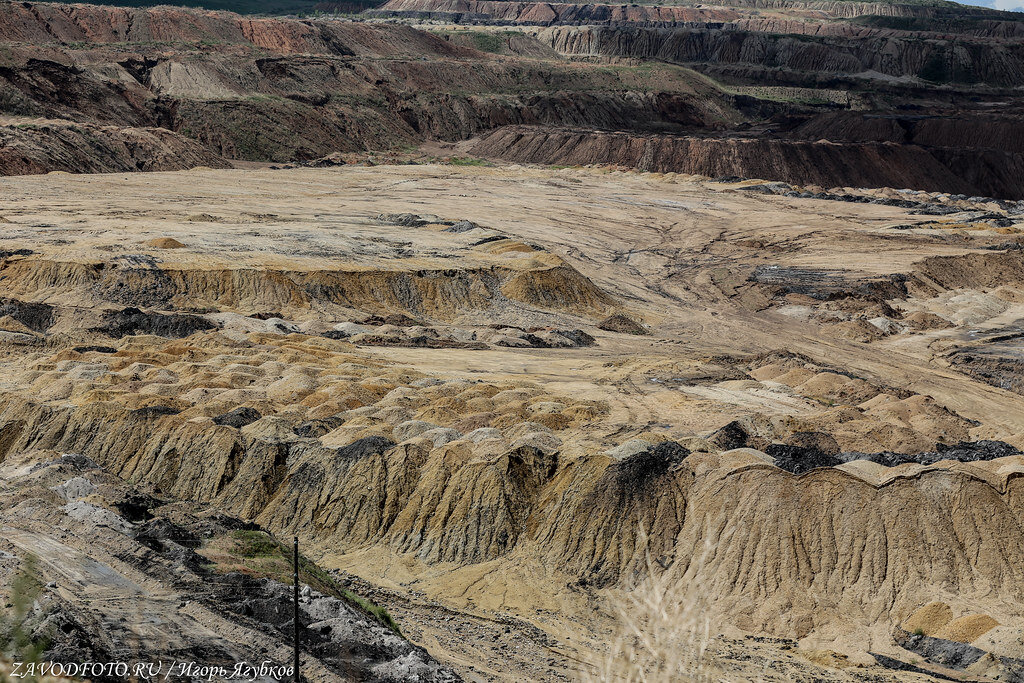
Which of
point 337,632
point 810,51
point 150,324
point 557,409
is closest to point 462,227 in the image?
point 150,324

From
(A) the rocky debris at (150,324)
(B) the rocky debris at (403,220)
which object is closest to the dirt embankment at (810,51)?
(B) the rocky debris at (403,220)

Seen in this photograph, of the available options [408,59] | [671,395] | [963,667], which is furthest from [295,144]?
[963,667]

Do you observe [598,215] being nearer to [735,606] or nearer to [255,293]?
[255,293]

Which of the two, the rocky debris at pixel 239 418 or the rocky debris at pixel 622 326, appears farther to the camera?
the rocky debris at pixel 622 326

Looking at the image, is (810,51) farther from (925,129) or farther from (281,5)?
(281,5)

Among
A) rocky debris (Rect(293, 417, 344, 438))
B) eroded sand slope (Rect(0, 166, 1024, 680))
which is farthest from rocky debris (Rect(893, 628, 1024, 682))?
rocky debris (Rect(293, 417, 344, 438))

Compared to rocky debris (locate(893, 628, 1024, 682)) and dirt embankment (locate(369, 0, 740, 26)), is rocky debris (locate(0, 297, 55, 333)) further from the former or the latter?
dirt embankment (locate(369, 0, 740, 26))

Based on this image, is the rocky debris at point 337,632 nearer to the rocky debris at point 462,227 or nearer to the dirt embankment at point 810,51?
the rocky debris at point 462,227

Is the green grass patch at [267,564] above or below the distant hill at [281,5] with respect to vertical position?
below
